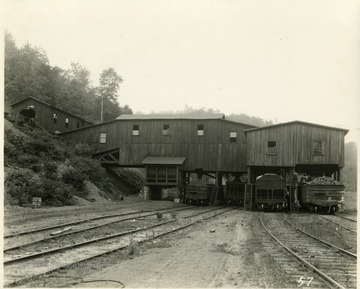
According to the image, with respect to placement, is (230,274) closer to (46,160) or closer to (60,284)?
(60,284)

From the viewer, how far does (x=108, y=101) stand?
254ft

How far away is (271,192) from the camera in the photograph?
28609 mm

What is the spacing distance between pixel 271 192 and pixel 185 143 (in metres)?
12.8

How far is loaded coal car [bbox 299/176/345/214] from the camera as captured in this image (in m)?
25.2

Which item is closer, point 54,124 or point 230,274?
point 230,274

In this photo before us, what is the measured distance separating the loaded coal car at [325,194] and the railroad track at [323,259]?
11.0 meters

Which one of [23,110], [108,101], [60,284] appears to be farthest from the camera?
[108,101]

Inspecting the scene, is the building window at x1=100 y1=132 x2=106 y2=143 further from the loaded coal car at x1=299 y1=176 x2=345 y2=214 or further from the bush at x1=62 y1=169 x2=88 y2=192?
the loaded coal car at x1=299 y1=176 x2=345 y2=214

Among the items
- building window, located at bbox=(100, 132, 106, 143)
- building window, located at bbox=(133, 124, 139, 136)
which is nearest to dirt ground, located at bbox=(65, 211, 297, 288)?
building window, located at bbox=(133, 124, 139, 136)

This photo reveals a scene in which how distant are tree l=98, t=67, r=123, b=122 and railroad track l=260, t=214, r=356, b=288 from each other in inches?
2526

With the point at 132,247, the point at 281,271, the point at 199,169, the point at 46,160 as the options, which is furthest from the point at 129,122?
the point at 281,271

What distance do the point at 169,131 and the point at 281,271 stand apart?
3143 cm

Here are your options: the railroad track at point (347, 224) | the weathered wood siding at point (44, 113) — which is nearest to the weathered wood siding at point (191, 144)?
the weathered wood siding at point (44, 113)

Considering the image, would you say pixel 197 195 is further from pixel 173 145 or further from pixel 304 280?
pixel 304 280
